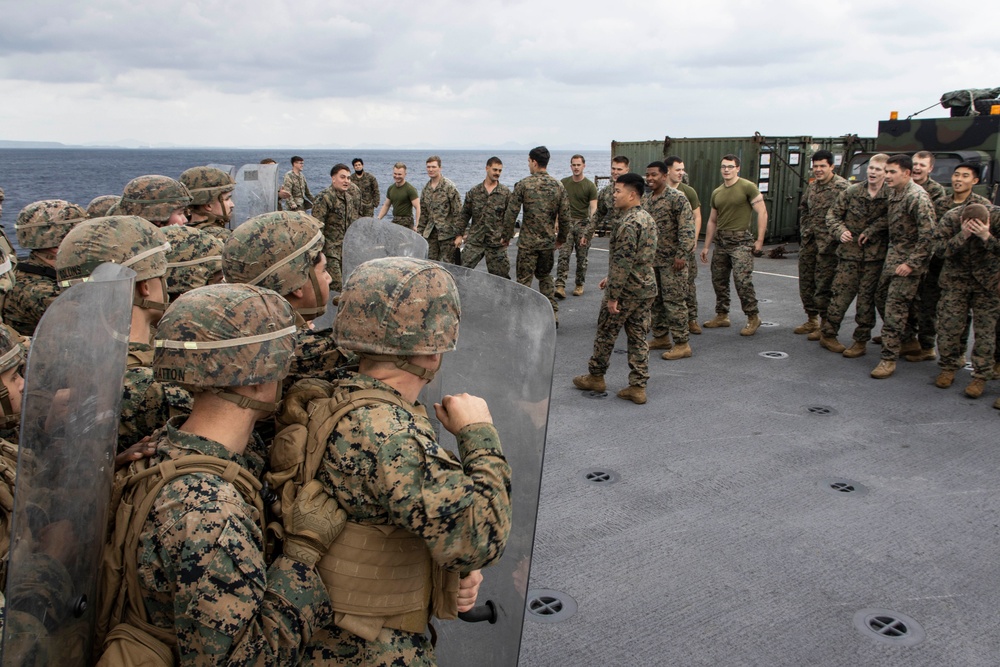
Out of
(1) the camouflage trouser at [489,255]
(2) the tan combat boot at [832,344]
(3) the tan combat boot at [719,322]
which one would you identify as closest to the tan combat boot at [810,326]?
(2) the tan combat boot at [832,344]

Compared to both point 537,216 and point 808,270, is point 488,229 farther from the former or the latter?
point 808,270

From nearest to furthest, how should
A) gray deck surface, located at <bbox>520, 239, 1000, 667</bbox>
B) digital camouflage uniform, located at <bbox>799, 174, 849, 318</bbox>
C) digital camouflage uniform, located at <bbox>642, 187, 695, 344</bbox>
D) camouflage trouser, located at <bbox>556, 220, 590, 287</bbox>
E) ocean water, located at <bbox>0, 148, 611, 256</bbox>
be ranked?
gray deck surface, located at <bbox>520, 239, 1000, 667</bbox> < digital camouflage uniform, located at <bbox>642, 187, 695, 344</bbox> < digital camouflage uniform, located at <bbox>799, 174, 849, 318</bbox> < camouflage trouser, located at <bbox>556, 220, 590, 287</bbox> < ocean water, located at <bbox>0, 148, 611, 256</bbox>

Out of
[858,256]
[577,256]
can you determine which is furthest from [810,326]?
[577,256]

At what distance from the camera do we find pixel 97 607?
1.49m

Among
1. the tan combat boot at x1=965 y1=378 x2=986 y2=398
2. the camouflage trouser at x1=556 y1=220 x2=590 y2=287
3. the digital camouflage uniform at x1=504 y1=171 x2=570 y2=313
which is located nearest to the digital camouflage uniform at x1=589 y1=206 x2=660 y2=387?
the digital camouflage uniform at x1=504 y1=171 x2=570 y2=313

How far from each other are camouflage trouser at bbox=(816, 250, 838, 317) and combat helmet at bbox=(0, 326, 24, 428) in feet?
21.2

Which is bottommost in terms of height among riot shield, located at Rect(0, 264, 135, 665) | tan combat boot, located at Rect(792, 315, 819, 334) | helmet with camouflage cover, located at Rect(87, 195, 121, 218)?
tan combat boot, located at Rect(792, 315, 819, 334)

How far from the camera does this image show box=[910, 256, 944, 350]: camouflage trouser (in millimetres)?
6164

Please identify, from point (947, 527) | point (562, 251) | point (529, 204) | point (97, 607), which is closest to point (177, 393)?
point (97, 607)

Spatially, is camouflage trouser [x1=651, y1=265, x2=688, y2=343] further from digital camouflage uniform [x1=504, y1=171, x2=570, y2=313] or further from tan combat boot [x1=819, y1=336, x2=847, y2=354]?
digital camouflage uniform [x1=504, y1=171, x2=570, y2=313]

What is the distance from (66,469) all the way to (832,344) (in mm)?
Result: 6483

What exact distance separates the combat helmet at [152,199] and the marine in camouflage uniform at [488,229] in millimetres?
4434

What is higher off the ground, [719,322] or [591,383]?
[719,322]

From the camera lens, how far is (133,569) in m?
1.46
